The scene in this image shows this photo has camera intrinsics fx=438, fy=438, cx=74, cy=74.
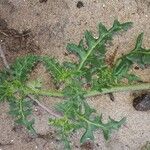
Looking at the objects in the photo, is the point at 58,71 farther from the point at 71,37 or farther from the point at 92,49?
the point at 71,37

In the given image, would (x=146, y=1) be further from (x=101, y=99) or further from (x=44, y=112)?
(x=44, y=112)

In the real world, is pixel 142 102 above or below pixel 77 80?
below

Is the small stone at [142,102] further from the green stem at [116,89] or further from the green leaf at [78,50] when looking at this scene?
the green leaf at [78,50]

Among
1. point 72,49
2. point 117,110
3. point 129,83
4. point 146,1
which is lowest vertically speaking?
point 117,110

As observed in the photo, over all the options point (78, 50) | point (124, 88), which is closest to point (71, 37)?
point (78, 50)

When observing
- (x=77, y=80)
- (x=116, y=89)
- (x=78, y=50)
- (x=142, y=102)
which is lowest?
(x=142, y=102)

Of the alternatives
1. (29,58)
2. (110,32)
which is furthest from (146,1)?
(29,58)

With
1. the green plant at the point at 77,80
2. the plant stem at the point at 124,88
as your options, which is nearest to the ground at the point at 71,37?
the plant stem at the point at 124,88
